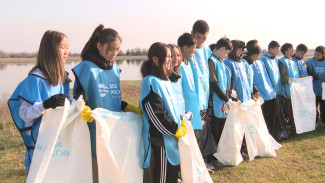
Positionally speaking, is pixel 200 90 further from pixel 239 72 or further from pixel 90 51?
pixel 90 51

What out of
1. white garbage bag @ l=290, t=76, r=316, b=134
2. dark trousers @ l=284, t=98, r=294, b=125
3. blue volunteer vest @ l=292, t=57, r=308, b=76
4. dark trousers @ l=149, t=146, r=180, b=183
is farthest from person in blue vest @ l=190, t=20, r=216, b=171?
blue volunteer vest @ l=292, t=57, r=308, b=76

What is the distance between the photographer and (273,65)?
5.98 m

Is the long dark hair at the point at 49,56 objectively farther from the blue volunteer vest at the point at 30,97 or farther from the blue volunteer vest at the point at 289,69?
the blue volunteer vest at the point at 289,69

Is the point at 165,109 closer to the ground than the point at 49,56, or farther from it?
closer to the ground

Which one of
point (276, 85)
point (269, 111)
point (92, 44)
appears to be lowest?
point (269, 111)

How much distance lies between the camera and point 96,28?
2797 millimetres

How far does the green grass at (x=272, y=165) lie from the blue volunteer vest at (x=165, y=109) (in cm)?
145

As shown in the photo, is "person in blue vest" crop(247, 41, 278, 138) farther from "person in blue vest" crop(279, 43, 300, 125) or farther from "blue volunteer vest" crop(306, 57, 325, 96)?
"blue volunteer vest" crop(306, 57, 325, 96)

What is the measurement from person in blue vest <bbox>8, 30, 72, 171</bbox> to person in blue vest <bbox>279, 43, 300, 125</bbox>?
5010 mm

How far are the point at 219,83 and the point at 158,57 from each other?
1.78m

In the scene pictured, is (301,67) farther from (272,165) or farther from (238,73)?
(272,165)

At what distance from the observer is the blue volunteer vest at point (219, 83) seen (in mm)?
4334

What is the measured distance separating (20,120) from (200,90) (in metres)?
2.35

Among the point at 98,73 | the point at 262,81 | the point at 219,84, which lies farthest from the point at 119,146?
the point at 262,81
